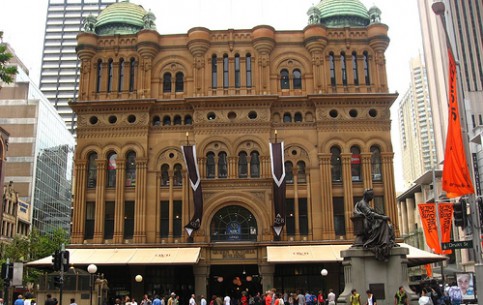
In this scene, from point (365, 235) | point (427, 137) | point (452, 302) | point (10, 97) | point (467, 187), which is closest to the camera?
point (467, 187)

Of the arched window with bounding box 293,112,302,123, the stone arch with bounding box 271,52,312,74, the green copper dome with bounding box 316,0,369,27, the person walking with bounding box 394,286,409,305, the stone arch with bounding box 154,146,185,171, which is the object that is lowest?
the person walking with bounding box 394,286,409,305

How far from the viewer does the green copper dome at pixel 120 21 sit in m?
50.6

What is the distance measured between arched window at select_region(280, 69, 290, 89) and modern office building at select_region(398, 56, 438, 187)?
134734mm

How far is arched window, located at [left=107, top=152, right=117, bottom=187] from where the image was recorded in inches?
1838

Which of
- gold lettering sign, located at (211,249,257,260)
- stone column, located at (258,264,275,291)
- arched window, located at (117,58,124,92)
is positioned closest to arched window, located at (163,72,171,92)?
arched window, located at (117,58,124,92)

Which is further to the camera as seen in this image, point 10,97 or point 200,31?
point 10,97

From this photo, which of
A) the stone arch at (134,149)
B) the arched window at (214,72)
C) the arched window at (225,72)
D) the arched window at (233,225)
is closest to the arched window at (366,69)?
the arched window at (225,72)

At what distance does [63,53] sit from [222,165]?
12021 cm

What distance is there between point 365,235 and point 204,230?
21.0 meters

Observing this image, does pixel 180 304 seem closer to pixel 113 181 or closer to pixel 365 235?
pixel 113 181

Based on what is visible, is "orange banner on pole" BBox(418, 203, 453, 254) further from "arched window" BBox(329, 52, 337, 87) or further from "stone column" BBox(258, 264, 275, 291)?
"arched window" BBox(329, 52, 337, 87)

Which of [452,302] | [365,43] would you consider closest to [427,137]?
[365,43]

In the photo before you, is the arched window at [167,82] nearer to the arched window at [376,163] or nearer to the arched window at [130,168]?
the arched window at [130,168]

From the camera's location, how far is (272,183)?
44281 millimetres
